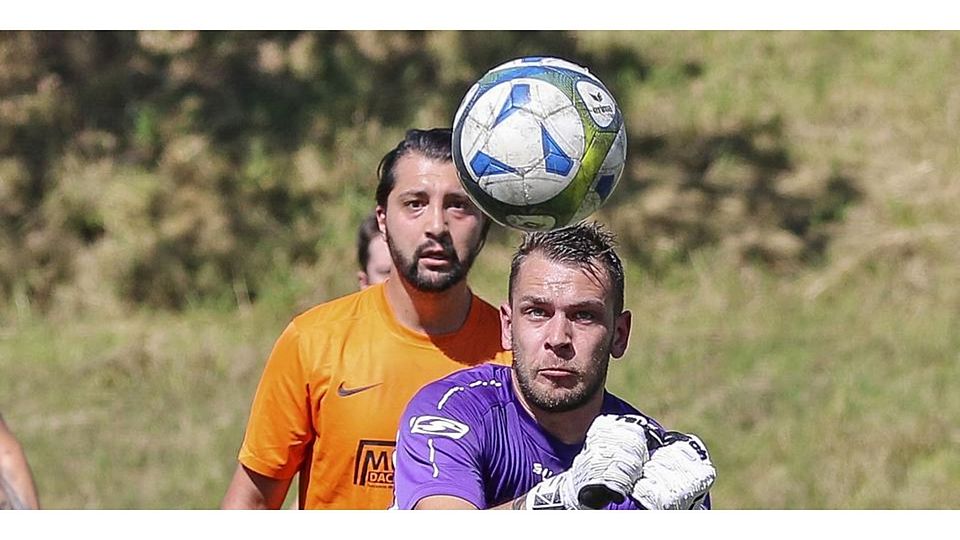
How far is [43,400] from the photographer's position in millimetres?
11562

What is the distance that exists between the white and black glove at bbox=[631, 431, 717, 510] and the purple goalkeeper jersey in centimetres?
6

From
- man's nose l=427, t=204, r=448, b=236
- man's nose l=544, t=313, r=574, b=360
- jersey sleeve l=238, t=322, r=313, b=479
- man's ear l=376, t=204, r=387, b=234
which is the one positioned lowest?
jersey sleeve l=238, t=322, r=313, b=479

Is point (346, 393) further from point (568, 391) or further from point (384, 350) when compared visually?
point (568, 391)

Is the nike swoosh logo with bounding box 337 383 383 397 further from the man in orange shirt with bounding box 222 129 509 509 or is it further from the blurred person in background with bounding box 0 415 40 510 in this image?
the blurred person in background with bounding box 0 415 40 510

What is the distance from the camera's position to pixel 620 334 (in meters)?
4.34

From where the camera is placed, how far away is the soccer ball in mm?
4578

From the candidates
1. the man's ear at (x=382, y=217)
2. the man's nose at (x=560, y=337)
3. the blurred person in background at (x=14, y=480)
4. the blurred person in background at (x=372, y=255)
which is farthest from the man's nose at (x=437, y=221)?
the blurred person in background at (x=14, y=480)

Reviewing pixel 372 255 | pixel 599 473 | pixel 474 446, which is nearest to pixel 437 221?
pixel 474 446

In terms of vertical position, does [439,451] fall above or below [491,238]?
below

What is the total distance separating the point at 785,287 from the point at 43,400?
20.0ft

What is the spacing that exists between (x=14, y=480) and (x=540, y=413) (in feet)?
7.11

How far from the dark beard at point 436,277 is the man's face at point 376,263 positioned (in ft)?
3.83

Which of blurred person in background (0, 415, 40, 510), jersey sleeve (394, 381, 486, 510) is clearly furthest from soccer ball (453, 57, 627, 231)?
blurred person in background (0, 415, 40, 510)

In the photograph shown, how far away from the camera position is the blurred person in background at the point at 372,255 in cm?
646
